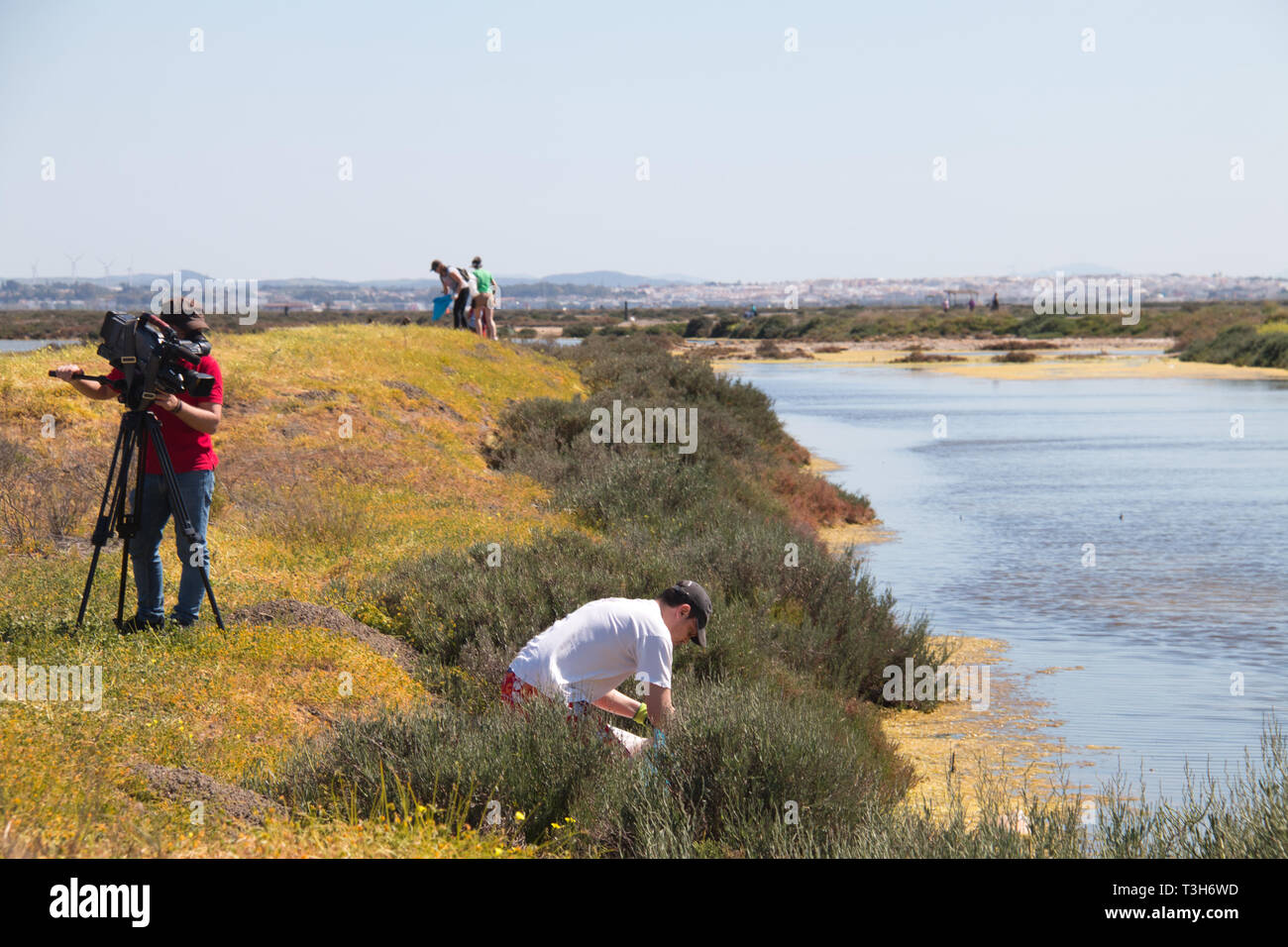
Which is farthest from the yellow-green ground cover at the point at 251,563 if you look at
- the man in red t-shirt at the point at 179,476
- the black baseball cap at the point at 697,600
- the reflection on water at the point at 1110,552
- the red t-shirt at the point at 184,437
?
the reflection on water at the point at 1110,552

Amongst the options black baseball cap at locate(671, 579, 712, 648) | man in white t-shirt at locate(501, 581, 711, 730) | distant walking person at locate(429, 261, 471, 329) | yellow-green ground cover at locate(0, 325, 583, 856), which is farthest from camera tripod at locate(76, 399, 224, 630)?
distant walking person at locate(429, 261, 471, 329)

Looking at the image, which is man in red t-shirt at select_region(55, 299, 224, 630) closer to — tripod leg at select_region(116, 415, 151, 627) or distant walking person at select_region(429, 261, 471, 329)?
tripod leg at select_region(116, 415, 151, 627)

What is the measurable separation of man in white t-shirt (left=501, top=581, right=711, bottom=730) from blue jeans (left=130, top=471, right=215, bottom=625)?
2.48m

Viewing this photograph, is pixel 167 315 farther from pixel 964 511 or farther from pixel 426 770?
pixel 964 511

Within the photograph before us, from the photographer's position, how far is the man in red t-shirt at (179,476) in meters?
7.98

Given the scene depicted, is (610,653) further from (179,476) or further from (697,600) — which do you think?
(179,476)

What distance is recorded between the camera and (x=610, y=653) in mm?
6797

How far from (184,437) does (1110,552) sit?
13421 millimetres

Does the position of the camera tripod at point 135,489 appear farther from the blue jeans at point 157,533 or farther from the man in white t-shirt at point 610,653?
the man in white t-shirt at point 610,653

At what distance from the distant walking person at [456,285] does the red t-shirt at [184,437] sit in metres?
17.7

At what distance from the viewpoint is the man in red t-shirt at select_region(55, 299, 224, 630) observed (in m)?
7.98

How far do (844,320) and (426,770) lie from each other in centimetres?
10410

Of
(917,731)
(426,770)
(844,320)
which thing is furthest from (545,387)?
(844,320)

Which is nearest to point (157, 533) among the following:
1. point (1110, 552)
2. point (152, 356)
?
point (152, 356)
